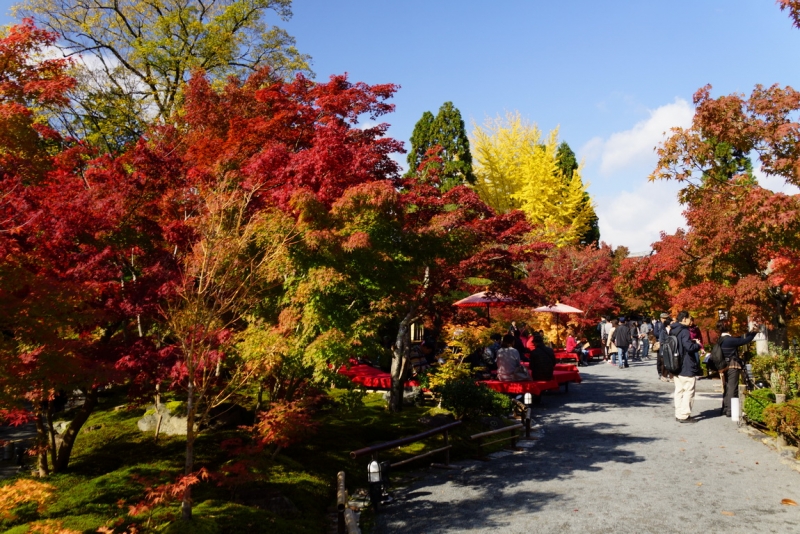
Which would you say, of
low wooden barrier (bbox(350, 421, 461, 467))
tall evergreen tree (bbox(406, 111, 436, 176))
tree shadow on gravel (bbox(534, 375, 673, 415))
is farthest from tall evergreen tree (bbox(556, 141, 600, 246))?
low wooden barrier (bbox(350, 421, 461, 467))

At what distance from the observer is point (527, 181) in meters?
35.6

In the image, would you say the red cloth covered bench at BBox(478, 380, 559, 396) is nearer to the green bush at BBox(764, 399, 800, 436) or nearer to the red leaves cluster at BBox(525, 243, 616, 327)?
the green bush at BBox(764, 399, 800, 436)

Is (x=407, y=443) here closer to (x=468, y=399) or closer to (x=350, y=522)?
(x=468, y=399)

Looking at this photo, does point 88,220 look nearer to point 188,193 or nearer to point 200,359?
point 188,193

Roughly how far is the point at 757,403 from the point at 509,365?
491cm

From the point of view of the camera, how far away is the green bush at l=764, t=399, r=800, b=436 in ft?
28.5

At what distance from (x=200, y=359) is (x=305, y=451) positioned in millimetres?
3827

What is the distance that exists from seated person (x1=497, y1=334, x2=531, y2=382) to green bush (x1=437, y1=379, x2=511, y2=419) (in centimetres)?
188

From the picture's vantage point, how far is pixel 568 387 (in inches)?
658

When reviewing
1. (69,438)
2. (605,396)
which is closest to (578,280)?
(605,396)

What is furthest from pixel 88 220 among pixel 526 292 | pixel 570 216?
pixel 570 216

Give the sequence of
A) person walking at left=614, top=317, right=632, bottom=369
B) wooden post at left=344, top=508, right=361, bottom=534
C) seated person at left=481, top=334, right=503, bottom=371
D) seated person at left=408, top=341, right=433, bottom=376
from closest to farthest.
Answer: wooden post at left=344, top=508, right=361, bottom=534 → seated person at left=408, top=341, right=433, bottom=376 → seated person at left=481, top=334, right=503, bottom=371 → person walking at left=614, top=317, right=632, bottom=369

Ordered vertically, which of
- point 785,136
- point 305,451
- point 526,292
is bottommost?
point 305,451

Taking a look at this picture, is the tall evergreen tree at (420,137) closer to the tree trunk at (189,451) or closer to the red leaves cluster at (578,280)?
the red leaves cluster at (578,280)
